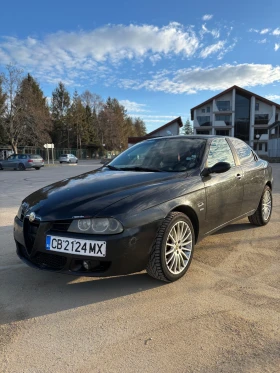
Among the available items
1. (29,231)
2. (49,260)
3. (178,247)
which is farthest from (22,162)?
(178,247)

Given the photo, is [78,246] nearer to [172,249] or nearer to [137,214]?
[137,214]

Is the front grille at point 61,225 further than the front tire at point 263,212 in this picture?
No

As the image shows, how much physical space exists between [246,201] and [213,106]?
194 feet

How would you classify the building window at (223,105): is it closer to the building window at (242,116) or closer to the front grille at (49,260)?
the building window at (242,116)

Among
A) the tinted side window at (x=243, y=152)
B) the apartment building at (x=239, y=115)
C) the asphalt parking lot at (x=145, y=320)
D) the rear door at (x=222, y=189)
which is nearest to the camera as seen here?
the asphalt parking lot at (x=145, y=320)

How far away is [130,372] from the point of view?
196cm

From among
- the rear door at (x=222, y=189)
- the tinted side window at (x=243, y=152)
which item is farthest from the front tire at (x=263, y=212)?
the rear door at (x=222, y=189)

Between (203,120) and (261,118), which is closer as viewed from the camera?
(261,118)

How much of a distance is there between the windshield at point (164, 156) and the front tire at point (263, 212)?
1838mm

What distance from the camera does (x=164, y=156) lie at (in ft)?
13.7

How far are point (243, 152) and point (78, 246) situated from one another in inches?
133

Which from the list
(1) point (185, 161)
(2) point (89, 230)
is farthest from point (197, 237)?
(2) point (89, 230)

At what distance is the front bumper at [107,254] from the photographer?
9.00 feet

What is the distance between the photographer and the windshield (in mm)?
3934
